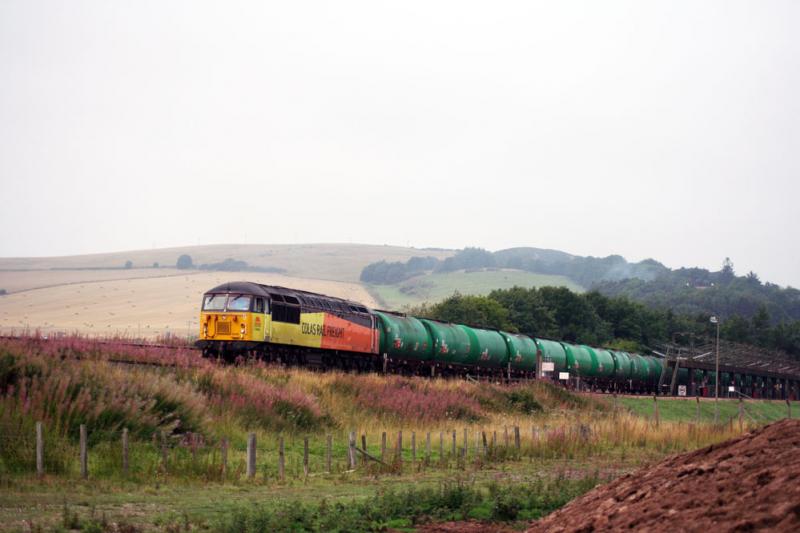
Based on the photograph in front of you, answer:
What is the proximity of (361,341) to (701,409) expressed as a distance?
31441mm

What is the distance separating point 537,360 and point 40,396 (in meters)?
45.4

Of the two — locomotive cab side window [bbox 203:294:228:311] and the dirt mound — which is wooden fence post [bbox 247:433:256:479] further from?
locomotive cab side window [bbox 203:294:228:311]

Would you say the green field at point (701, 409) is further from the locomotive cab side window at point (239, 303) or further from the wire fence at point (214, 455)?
the wire fence at point (214, 455)

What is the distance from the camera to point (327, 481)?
22.2m

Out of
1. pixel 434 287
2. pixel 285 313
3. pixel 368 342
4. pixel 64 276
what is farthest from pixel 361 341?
pixel 434 287

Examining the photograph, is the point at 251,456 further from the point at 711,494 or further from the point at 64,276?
the point at 64,276

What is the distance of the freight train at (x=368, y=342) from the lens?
40344mm

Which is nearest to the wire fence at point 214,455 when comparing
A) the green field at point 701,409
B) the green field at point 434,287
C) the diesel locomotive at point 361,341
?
the diesel locomotive at point 361,341

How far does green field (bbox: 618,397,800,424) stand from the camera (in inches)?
2303

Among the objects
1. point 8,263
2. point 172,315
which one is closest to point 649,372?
point 172,315

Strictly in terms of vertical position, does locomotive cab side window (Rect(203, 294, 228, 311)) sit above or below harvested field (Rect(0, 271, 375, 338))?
above

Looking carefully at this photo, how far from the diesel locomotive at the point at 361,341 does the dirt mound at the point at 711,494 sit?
93.9 ft

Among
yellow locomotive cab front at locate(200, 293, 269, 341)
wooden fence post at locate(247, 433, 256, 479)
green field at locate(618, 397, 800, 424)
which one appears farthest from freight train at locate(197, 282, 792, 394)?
wooden fence post at locate(247, 433, 256, 479)

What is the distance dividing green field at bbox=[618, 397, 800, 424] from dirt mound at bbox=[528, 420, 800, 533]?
40.2m
